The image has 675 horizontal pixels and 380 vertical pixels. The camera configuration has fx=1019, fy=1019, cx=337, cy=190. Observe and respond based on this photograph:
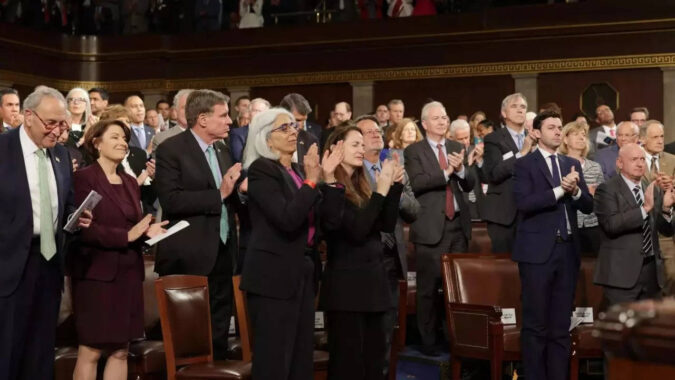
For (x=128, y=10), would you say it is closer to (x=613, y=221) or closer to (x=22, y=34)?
(x=22, y=34)

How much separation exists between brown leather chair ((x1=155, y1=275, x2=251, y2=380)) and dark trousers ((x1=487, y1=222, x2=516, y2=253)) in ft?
8.52

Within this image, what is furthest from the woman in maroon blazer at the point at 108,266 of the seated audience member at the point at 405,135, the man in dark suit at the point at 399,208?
the seated audience member at the point at 405,135

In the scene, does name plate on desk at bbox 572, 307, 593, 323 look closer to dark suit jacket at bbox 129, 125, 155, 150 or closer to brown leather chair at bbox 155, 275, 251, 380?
brown leather chair at bbox 155, 275, 251, 380

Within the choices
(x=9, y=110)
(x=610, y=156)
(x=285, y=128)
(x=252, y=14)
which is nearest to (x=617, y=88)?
(x=610, y=156)

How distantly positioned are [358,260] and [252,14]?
9371 millimetres

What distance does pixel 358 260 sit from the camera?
196 inches

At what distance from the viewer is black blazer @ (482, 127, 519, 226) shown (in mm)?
6977

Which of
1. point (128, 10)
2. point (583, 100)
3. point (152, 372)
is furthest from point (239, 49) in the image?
point (152, 372)

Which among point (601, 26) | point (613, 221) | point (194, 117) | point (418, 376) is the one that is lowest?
point (418, 376)

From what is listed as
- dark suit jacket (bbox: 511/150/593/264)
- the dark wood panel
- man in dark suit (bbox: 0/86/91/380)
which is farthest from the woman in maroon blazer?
the dark wood panel

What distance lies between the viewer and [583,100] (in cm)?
1209

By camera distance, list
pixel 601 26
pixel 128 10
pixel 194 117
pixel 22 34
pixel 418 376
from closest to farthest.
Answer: pixel 194 117 < pixel 418 376 < pixel 601 26 < pixel 22 34 < pixel 128 10

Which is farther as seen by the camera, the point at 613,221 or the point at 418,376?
the point at 418,376

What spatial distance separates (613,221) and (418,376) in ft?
5.18
